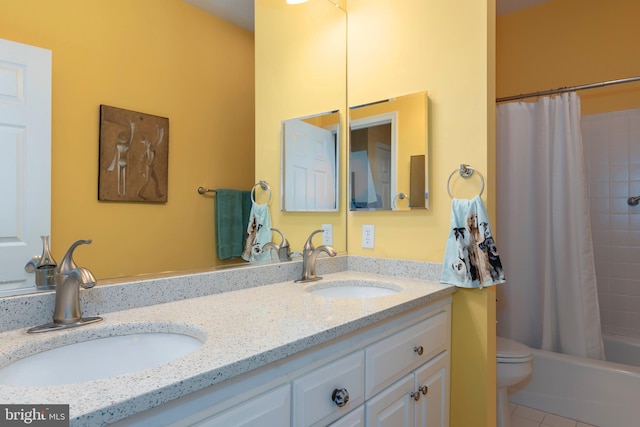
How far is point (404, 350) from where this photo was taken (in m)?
1.27

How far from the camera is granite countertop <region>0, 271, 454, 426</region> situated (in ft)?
1.90

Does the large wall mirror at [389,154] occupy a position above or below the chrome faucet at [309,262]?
above

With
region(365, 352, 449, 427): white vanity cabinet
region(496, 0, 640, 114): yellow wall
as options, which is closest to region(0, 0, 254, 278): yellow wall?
region(365, 352, 449, 427): white vanity cabinet

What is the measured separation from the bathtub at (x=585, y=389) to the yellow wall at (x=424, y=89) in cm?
90

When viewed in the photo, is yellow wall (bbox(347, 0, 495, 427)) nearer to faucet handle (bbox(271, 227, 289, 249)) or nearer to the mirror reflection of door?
the mirror reflection of door

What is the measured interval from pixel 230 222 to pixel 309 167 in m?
0.63

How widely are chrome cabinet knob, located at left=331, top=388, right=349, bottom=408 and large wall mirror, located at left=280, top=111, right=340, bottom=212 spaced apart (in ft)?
3.11

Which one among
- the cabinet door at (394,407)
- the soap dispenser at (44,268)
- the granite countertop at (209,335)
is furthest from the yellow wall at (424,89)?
the soap dispenser at (44,268)

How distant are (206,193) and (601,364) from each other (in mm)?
2326

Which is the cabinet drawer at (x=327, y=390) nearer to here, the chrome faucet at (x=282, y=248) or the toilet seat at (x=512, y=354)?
the chrome faucet at (x=282, y=248)

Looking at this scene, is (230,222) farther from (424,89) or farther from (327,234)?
(424,89)

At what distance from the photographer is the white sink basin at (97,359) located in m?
0.78

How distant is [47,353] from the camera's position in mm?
834

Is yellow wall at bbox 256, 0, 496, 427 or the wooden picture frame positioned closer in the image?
the wooden picture frame
